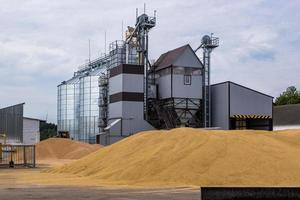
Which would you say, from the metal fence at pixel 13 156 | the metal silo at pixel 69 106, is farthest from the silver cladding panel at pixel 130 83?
the metal silo at pixel 69 106

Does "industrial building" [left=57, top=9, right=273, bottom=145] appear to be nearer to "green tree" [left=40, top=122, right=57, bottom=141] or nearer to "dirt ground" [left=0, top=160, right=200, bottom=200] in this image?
"dirt ground" [left=0, top=160, right=200, bottom=200]

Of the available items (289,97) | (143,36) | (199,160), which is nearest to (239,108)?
(143,36)

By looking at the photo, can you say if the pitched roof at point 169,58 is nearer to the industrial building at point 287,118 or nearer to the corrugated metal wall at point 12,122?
the corrugated metal wall at point 12,122

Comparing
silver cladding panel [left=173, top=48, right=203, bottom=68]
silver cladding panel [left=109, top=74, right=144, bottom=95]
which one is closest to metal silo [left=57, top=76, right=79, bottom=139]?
silver cladding panel [left=109, top=74, right=144, bottom=95]

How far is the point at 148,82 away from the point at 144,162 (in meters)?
36.4

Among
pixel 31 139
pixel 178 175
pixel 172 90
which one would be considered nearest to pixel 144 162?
pixel 178 175

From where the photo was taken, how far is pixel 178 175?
80.5 ft

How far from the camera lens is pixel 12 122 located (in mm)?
56688

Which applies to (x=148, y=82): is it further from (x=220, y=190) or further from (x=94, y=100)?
(x=220, y=190)

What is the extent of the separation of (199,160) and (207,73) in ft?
128

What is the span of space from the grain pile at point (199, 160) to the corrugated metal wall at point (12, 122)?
83.0 feet

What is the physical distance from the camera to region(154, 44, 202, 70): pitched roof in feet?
202

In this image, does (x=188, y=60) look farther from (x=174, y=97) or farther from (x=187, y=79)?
(x=174, y=97)

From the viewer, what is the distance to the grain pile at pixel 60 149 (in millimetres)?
61931
